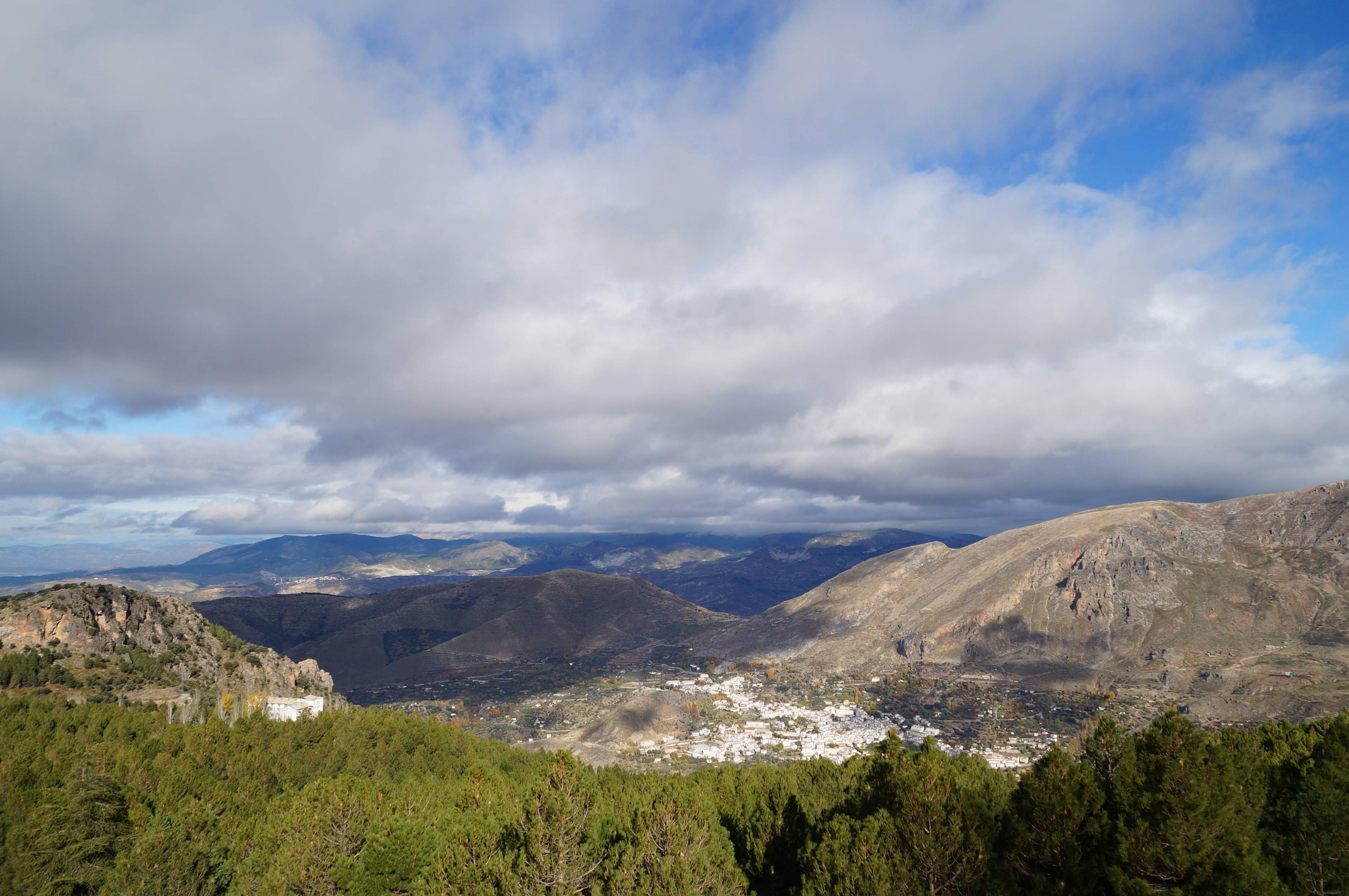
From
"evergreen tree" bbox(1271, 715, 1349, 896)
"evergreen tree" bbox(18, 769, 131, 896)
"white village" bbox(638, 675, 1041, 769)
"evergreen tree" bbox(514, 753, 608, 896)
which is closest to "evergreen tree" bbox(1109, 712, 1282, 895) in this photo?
"evergreen tree" bbox(1271, 715, 1349, 896)

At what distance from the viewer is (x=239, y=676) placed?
14412 centimetres

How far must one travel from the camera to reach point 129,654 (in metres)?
126

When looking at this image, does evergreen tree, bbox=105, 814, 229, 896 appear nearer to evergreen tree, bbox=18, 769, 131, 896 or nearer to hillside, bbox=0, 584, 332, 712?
evergreen tree, bbox=18, 769, 131, 896

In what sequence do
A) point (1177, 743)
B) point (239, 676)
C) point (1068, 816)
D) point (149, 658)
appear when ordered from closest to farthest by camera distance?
1. point (1177, 743)
2. point (1068, 816)
3. point (149, 658)
4. point (239, 676)

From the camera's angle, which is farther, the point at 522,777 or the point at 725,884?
the point at 522,777

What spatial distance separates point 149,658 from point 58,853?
127 m

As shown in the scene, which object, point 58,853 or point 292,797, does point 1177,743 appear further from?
point 58,853

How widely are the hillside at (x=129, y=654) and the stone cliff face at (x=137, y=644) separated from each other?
0.23m

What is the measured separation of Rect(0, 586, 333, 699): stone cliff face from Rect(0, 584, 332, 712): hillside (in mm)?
231

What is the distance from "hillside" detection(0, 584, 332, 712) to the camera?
105 meters

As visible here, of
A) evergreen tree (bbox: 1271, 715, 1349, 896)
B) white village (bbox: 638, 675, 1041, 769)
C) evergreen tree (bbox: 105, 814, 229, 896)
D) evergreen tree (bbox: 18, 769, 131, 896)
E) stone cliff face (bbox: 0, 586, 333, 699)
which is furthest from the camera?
white village (bbox: 638, 675, 1041, 769)

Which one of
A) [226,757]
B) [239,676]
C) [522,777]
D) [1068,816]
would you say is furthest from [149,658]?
[1068,816]

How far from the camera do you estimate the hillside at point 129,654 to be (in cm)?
10469

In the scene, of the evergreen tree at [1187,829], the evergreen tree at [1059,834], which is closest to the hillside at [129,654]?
the evergreen tree at [1059,834]
